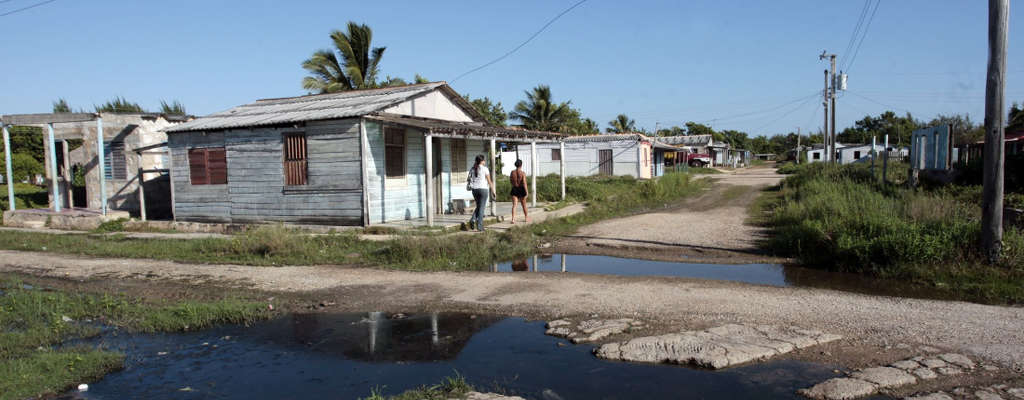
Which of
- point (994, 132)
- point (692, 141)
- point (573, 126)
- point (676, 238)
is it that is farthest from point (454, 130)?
point (692, 141)

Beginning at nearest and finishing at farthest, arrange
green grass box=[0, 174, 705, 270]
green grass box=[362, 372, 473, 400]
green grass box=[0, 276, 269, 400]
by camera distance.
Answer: green grass box=[362, 372, 473, 400]
green grass box=[0, 276, 269, 400]
green grass box=[0, 174, 705, 270]

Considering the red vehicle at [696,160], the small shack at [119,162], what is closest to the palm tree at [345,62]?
the small shack at [119,162]

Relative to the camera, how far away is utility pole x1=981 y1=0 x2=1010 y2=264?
7.16 meters

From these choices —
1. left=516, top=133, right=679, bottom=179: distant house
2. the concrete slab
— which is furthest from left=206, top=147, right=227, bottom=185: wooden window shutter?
left=516, top=133, right=679, bottom=179: distant house

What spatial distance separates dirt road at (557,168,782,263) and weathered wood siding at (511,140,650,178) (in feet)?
55.7

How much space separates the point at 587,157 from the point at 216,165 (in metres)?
22.8

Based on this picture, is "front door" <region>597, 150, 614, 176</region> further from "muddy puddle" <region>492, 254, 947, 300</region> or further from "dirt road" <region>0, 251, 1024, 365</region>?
"dirt road" <region>0, 251, 1024, 365</region>

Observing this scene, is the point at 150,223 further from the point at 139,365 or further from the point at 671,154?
the point at 671,154

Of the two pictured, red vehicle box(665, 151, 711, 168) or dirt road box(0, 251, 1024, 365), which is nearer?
dirt road box(0, 251, 1024, 365)

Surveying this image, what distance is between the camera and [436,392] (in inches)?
155

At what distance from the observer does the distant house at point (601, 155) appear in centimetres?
3316

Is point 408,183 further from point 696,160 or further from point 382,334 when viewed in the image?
point 696,160

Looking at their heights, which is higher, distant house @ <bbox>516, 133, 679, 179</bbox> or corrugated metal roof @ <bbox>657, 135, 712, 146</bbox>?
corrugated metal roof @ <bbox>657, 135, 712, 146</bbox>

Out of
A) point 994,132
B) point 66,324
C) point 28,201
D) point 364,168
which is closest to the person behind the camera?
point 66,324
